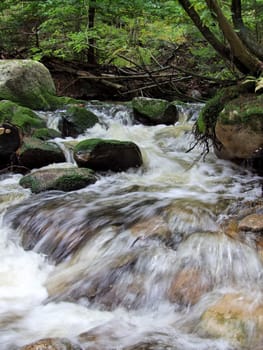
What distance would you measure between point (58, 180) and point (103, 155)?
1.05 metres

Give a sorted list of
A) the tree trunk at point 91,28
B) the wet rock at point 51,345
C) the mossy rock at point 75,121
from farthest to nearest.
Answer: the tree trunk at point 91,28 < the mossy rock at point 75,121 < the wet rock at point 51,345

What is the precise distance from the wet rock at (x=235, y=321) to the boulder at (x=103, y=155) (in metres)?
3.74

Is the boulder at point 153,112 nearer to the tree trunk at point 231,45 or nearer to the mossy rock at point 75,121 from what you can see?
the mossy rock at point 75,121

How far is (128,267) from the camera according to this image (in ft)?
12.1

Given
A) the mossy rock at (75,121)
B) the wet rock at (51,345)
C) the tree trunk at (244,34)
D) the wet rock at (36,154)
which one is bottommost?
the wet rock at (51,345)

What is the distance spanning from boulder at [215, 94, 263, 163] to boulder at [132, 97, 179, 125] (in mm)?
3413

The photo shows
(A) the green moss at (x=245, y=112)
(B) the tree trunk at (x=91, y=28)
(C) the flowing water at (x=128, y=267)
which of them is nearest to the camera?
(C) the flowing water at (x=128, y=267)

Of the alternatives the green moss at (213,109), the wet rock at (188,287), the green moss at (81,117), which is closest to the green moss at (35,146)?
the green moss at (81,117)

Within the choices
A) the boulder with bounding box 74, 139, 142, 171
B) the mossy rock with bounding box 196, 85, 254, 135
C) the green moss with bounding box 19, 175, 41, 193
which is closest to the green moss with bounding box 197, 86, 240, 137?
the mossy rock with bounding box 196, 85, 254, 135

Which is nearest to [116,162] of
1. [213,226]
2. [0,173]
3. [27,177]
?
[27,177]

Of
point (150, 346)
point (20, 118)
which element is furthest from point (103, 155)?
point (150, 346)

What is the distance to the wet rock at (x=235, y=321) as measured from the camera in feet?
9.09

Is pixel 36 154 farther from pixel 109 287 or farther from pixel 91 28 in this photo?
pixel 91 28

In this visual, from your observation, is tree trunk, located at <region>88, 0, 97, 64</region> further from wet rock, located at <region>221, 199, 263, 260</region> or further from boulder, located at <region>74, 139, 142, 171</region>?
wet rock, located at <region>221, 199, 263, 260</region>
